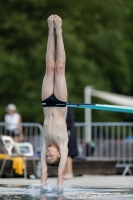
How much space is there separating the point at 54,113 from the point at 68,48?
2514 centimetres

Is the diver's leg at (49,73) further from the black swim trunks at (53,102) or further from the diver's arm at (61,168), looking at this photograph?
the diver's arm at (61,168)

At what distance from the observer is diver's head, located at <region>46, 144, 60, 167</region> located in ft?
45.2

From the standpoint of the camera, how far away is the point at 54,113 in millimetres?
14172

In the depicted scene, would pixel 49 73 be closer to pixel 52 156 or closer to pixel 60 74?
pixel 60 74

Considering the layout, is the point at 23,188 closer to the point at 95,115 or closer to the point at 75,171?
the point at 75,171

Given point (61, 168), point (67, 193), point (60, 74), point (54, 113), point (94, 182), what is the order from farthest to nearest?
point (94, 182), point (60, 74), point (54, 113), point (61, 168), point (67, 193)

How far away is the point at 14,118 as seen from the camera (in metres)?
25.7

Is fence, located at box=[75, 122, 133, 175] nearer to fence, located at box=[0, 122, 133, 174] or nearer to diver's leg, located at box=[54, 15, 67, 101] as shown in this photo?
fence, located at box=[0, 122, 133, 174]

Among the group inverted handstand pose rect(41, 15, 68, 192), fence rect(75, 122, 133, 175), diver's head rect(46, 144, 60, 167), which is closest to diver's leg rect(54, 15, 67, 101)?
inverted handstand pose rect(41, 15, 68, 192)

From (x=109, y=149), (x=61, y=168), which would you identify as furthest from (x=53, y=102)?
(x=109, y=149)

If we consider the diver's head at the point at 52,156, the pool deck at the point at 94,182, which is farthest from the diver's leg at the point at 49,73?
the pool deck at the point at 94,182

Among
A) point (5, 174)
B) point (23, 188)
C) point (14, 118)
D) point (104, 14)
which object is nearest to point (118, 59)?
point (104, 14)

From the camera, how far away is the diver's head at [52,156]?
542 inches

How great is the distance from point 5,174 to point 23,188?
722 centimetres
